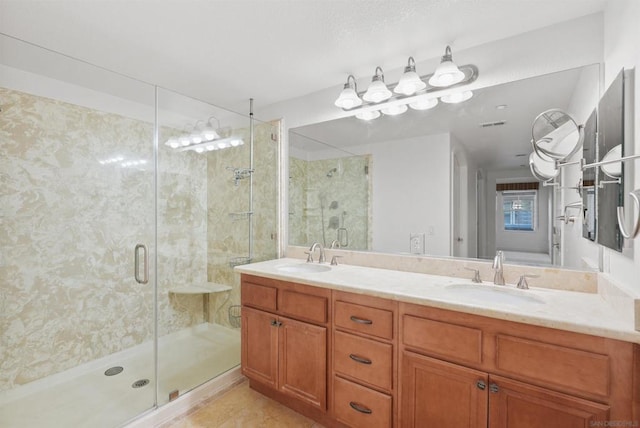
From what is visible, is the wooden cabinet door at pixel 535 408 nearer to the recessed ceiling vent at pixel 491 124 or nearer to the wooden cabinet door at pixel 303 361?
the wooden cabinet door at pixel 303 361

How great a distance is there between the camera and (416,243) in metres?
2.07

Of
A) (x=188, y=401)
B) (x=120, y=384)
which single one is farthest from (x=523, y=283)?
(x=120, y=384)

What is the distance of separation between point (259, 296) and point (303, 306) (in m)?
0.40

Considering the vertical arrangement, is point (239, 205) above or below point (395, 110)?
below

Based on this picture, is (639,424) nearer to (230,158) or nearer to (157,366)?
(157,366)

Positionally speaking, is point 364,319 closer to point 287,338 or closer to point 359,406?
point 359,406

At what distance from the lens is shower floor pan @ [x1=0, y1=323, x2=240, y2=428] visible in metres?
1.84

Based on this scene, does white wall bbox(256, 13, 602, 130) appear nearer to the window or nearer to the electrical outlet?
the window

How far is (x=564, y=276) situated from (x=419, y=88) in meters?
1.42

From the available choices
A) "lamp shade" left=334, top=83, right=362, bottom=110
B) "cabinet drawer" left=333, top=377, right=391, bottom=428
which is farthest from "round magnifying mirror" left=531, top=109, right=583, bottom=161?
"cabinet drawer" left=333, top=377, right=391, bottom=428

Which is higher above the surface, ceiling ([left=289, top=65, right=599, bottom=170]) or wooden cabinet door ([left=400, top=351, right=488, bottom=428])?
ceiling ([left=289, top=65, right=599, bottom=170])

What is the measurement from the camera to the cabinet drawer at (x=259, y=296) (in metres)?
1.99

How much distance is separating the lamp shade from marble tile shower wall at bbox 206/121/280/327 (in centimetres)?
82

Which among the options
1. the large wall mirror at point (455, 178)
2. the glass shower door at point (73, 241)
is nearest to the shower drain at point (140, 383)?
the glass shower door at point (73, 241)
